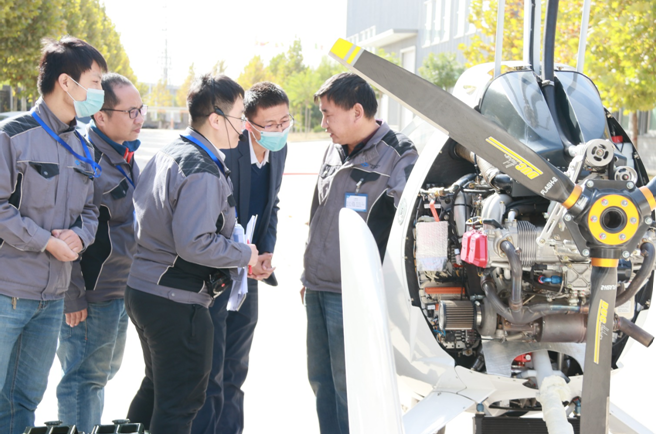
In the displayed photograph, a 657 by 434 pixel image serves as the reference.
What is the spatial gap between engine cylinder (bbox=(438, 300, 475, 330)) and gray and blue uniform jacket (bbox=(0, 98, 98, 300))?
1.79m

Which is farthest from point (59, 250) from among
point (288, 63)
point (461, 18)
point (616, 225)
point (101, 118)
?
point (288, 63)

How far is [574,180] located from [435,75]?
99.7 ft

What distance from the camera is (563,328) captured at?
2.55 metres

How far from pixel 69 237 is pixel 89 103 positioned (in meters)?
0.70

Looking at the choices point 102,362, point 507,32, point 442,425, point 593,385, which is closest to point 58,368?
point 102,362

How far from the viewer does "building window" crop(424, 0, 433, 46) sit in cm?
3760

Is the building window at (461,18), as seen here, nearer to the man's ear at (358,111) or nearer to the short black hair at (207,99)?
the man's ear at (358,111)

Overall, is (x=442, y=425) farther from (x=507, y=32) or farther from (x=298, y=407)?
(x=507, y=32)

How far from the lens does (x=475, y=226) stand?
2521 millimetres

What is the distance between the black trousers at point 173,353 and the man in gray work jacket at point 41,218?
17.2 inches

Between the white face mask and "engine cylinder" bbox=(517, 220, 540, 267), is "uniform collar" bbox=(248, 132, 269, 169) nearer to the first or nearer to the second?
the white face mask

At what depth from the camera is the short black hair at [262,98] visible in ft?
12.1

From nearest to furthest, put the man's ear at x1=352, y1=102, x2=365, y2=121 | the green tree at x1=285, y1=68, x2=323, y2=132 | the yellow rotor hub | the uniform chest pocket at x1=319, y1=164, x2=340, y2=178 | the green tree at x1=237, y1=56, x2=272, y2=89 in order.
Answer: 1. the yellow rotor hub
2. the man's ear at x1=352, y1=102, x2=365, y2=121
3. the uniform chest pocket at x1=319, y1=164, x2=340, y2=178
4. the green tree at x1=285, y1=68, x2=323, y2=132
5. the green tree at x1=237, y1=56, x2=272, y2=89

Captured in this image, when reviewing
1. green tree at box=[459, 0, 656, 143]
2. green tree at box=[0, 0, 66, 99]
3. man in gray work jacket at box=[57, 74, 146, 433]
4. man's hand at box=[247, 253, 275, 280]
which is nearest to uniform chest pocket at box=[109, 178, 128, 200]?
man in gray work jacket at box=[57, 74, 146, 433]
